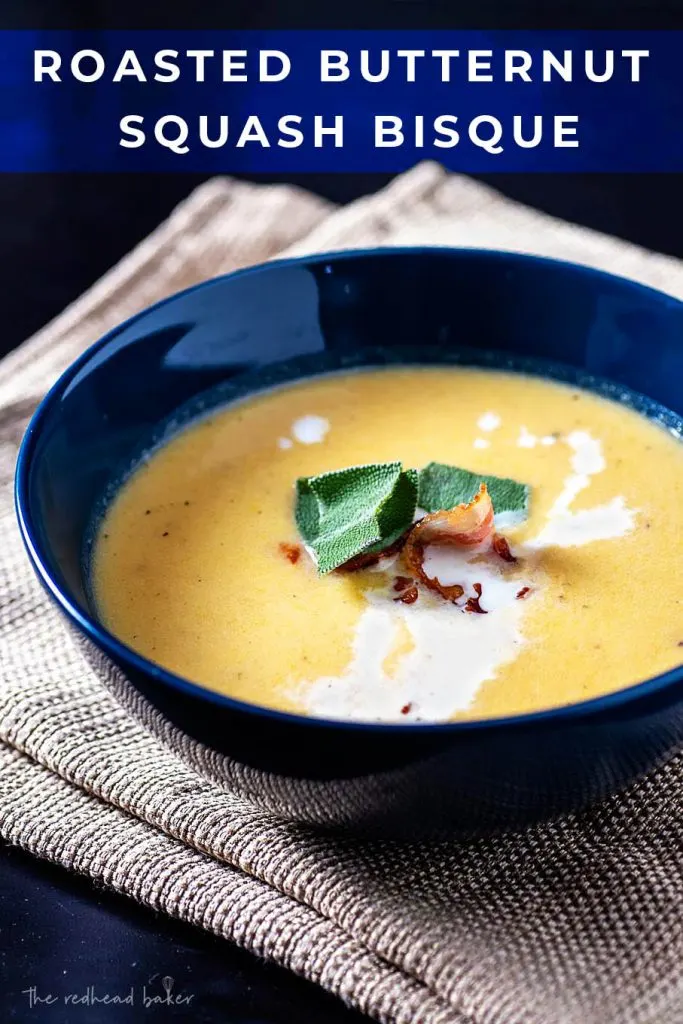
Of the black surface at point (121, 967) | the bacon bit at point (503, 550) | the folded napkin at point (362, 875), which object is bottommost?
the black surface at point (121, 967)

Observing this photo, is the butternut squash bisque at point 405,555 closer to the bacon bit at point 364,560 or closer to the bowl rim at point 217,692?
the bacon bit at point 364,560

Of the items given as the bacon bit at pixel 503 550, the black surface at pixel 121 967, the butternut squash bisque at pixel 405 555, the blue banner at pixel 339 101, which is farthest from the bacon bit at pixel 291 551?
the blue banner at pixel 339 101

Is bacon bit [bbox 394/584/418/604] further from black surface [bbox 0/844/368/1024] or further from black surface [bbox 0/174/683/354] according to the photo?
black surface [bbox 0/174/683/354]

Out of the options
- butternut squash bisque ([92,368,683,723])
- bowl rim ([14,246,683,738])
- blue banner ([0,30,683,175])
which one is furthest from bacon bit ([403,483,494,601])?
blue banner ([0,30,683,175])

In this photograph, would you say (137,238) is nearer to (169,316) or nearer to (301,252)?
(301,252)

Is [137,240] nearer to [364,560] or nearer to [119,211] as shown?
[119,211]

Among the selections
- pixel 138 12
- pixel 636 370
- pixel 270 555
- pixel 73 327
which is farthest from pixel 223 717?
pixel 138 12
